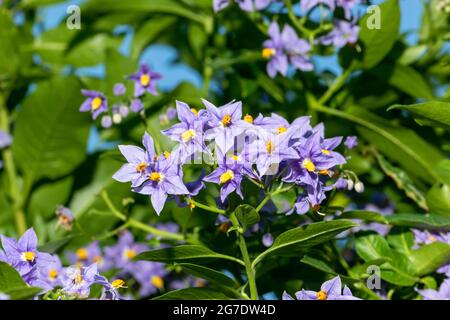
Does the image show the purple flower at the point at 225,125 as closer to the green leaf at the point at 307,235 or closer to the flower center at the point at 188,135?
the flower center at the point at 188,135

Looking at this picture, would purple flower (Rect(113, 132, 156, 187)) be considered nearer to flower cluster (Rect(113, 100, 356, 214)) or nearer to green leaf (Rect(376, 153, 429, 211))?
flower cluster (Rect(113, 100, 356, 214))

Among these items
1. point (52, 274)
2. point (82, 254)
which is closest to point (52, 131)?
point (82, 254)

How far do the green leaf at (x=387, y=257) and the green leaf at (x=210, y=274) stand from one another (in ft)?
1.23

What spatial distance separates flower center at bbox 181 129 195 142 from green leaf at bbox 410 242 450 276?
0.67m

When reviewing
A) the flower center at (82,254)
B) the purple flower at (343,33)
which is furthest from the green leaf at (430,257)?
the flower center at (82,254)

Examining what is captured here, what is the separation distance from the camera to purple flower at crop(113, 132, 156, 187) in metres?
1.90

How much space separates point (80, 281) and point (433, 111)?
0.82 meters

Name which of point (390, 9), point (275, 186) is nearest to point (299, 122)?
point (275, 186)

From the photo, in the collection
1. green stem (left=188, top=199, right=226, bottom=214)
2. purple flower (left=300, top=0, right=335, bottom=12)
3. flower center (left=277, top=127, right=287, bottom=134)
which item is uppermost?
purple flower (left=300, top=0, right=335, bottom=12)

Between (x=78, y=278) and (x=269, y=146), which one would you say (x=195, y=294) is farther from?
(x=269, y=146)

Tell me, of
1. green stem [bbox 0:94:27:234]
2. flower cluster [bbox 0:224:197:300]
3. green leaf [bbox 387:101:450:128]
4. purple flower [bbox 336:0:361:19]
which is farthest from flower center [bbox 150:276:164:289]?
green leaf [bbox 387:101:450:128]

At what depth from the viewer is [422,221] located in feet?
6.98
